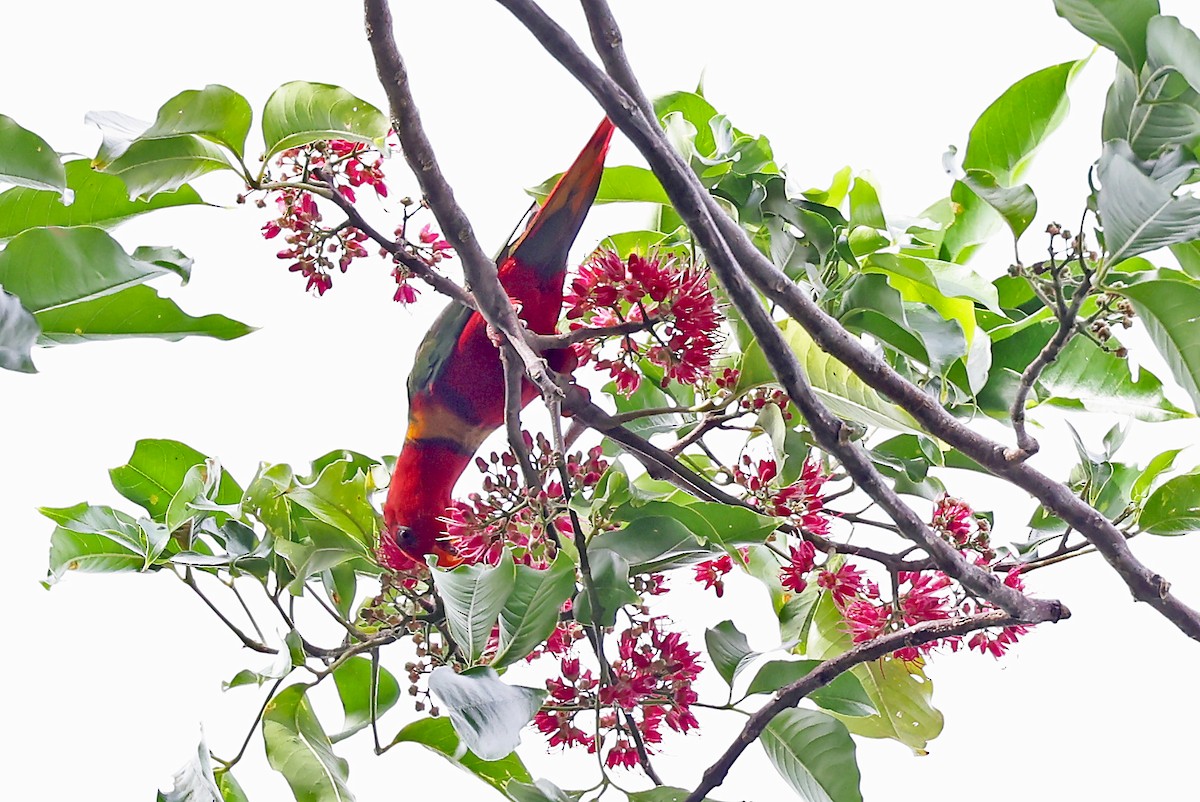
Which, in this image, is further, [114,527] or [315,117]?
[114,527]

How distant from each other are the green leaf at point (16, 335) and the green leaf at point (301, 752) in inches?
12.5

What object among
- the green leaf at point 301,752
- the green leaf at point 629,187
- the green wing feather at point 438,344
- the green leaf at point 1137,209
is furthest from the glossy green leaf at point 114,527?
the green leaf at point 1137,209

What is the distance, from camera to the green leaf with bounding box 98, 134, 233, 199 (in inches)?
24.0

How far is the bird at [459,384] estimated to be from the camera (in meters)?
0.79

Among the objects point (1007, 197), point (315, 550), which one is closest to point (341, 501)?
point (315, 550)

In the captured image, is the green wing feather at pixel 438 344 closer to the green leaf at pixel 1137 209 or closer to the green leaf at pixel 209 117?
the green leaf at pixel 209 117

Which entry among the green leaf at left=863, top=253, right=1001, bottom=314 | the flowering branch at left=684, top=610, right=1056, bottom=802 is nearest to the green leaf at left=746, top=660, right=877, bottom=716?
the flowering branch at left=684, top=610, right=1056, bottom=802

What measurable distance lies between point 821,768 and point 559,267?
15.4 inches

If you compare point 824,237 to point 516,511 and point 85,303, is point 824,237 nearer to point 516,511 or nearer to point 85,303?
point 516,511

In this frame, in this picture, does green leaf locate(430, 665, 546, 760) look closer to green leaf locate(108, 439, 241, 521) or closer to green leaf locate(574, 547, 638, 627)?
green leaf locate(574, 547, 638, 627)

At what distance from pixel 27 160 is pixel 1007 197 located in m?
0.50

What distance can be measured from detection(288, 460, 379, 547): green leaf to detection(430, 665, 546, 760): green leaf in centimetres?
21

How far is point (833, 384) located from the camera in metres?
0.68

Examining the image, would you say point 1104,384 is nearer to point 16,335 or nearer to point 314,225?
point 314,225
